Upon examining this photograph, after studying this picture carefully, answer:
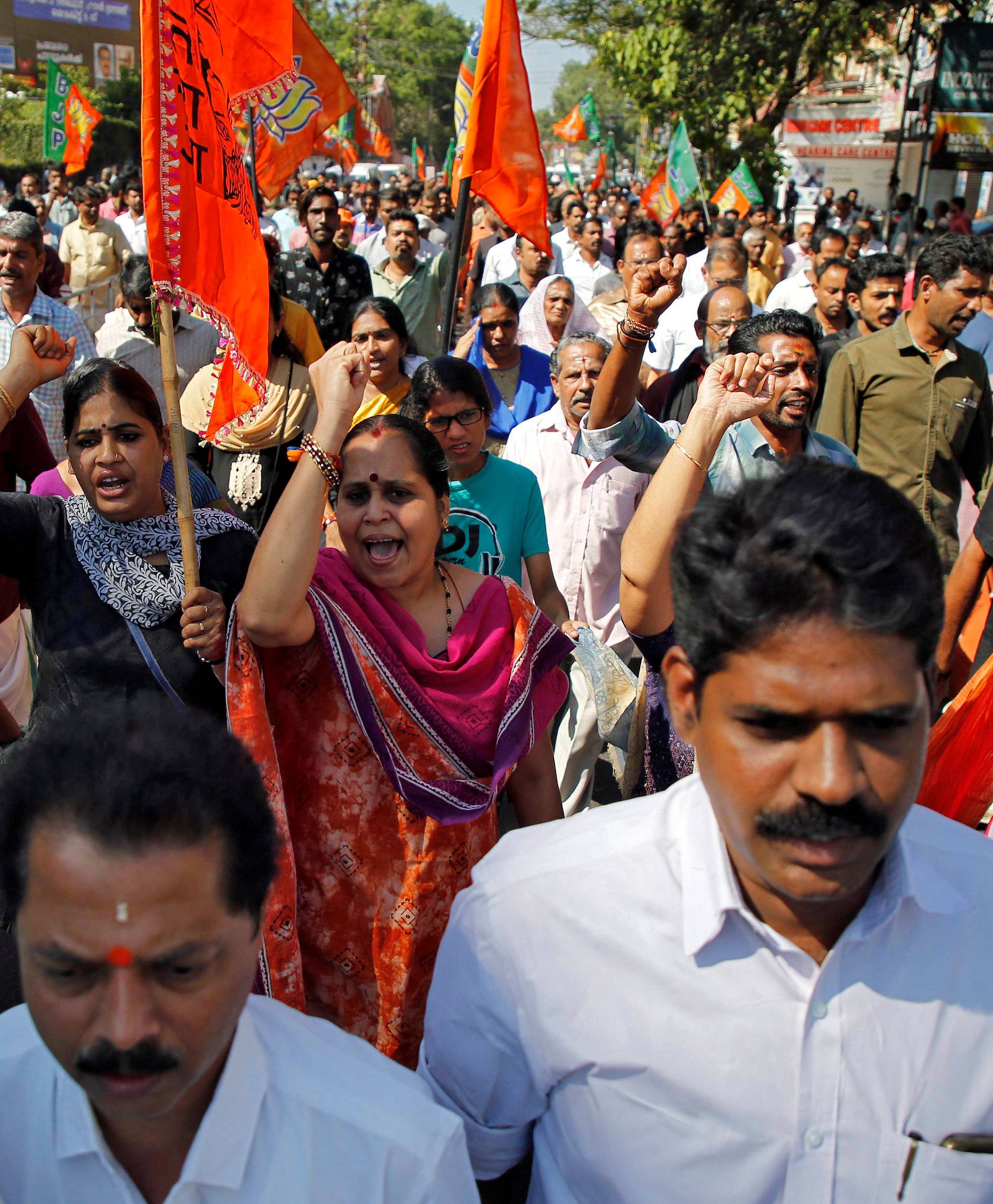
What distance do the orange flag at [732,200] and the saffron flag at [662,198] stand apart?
0.85 m

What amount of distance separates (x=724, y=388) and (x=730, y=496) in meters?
1.10

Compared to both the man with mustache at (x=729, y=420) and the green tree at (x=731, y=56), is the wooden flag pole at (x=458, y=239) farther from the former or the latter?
the green tree at (x=731, y=56)

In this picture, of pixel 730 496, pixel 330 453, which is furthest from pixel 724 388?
pixel 730 496

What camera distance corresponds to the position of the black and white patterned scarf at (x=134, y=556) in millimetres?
2400

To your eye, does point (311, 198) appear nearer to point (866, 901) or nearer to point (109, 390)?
point (109, 390)

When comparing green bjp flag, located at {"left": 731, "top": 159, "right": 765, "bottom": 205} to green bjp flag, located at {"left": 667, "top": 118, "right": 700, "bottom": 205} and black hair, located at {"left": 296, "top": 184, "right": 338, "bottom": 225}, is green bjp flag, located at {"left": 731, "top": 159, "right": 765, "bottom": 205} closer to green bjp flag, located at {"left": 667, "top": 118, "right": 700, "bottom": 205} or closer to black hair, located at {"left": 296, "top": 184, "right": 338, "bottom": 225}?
green bjp flag, located at {"left": 667, "top": 118, "right": 700, "bottom": 205}

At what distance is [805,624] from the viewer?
121 cm

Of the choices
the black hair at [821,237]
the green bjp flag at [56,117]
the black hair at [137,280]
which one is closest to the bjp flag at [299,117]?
the black hair at [137,280]

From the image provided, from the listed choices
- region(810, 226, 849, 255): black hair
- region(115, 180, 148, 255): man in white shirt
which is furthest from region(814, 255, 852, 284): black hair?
region(115, 180, 148, 255): man in white shirt

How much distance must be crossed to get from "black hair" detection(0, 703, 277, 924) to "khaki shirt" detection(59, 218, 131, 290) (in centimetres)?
1005

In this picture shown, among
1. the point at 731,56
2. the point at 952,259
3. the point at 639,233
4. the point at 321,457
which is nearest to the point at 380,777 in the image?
the point at 321,457

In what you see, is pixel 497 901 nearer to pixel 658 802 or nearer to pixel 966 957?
pixel 658 802

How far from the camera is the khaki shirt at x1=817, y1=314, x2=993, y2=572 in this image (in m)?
4.74

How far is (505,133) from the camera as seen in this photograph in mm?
4906
